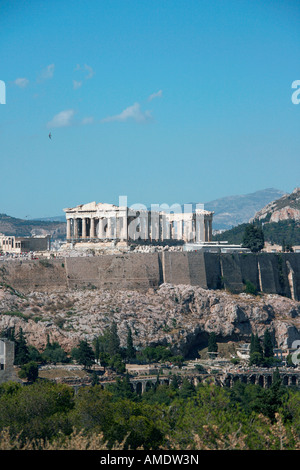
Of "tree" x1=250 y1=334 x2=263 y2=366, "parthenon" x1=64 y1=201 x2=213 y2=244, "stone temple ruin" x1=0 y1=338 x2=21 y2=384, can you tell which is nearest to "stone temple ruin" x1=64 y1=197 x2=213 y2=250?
"parthenon" x1=64 y1=201 x2=213 y2=244

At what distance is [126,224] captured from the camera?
3295 inches

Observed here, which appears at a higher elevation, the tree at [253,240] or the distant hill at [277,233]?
the distant hill at [277,233]

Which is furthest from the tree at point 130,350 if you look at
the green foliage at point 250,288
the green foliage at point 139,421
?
the green foliage at point 139,421

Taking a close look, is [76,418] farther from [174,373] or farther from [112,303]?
[112,303]

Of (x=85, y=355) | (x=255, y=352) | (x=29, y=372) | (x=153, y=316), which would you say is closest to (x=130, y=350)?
(x=85, y=355)

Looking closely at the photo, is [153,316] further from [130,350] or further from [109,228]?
[109,228]

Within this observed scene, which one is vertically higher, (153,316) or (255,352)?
(153,316)

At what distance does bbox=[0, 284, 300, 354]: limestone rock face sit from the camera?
224 ft

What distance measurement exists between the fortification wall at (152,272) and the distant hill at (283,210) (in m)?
81.8

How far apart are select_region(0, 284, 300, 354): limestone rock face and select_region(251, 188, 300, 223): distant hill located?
89.0 metres

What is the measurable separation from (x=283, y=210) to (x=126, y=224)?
9343cm

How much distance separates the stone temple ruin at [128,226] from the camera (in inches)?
3319

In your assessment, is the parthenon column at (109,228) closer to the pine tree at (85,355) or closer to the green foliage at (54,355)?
the green foliage at (54,355)

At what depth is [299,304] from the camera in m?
84.8
